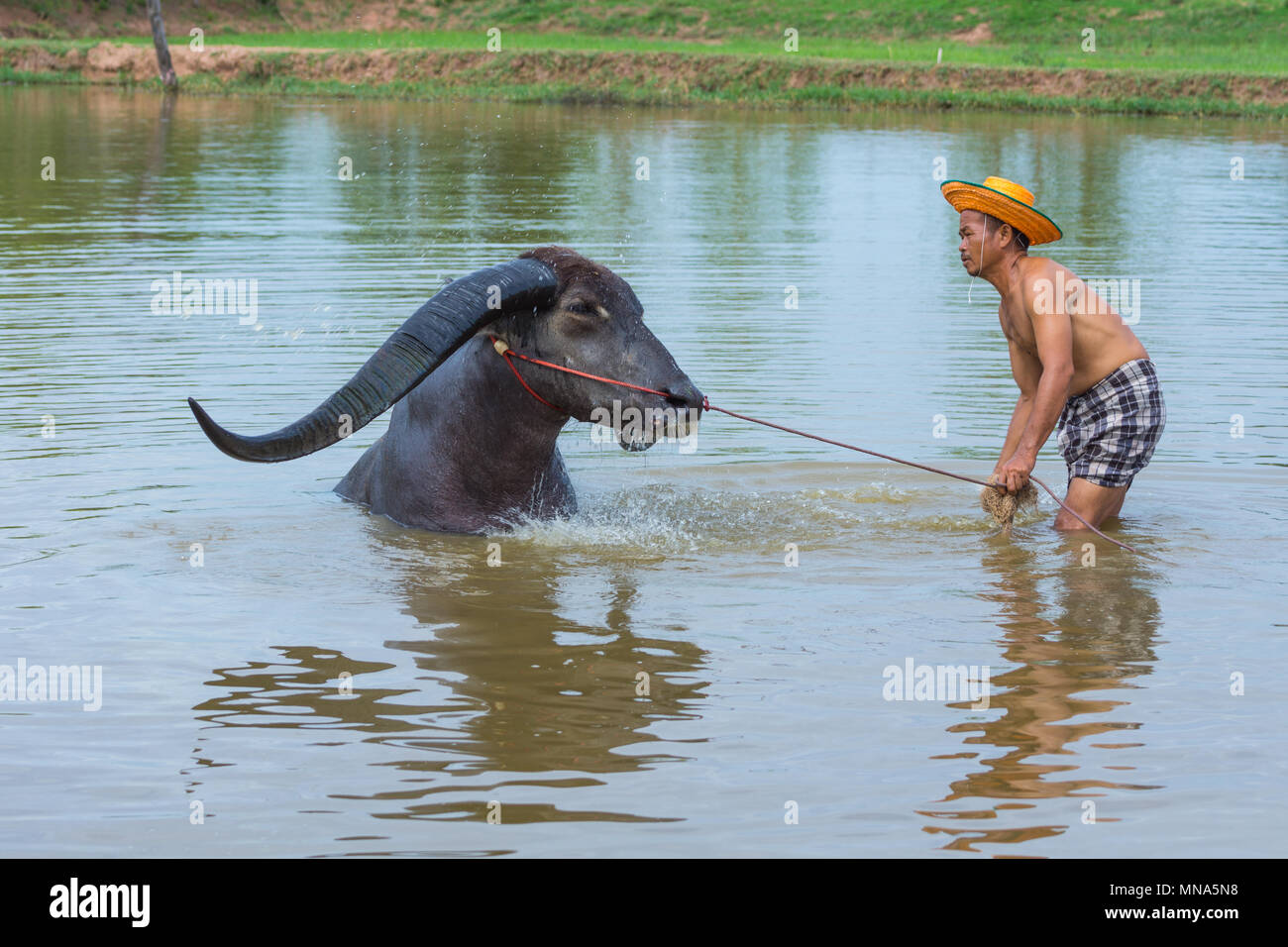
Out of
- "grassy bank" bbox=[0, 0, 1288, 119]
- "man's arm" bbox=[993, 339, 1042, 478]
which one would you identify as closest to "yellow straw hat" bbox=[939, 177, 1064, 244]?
"man's arm" bbox=[993, 339, 1042, 478]

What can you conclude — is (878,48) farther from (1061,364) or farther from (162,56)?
(1061,364)

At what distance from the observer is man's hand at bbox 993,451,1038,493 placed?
6.65 meters

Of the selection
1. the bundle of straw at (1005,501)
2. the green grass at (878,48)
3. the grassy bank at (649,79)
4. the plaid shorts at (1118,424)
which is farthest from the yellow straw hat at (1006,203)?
the green grass at (878,48)

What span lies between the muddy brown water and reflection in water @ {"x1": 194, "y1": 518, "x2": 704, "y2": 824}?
0.02m

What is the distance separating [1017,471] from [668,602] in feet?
5.04

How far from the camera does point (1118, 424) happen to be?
7109 millimetres

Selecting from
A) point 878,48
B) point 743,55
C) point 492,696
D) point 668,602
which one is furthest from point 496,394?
point 878,48

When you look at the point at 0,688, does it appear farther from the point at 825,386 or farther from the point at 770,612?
the point at 825,386

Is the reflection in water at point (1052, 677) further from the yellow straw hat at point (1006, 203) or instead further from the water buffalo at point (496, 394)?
the water buffalo at point (496, 394)

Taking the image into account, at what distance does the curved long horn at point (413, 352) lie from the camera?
19.1 feet

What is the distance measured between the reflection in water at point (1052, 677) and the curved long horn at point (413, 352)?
2.13 m

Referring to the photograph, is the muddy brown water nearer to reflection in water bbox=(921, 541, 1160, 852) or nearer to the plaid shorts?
reflection in water bbox=(921, 541, 1160, 852)

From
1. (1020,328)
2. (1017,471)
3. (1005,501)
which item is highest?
(1020,328)
